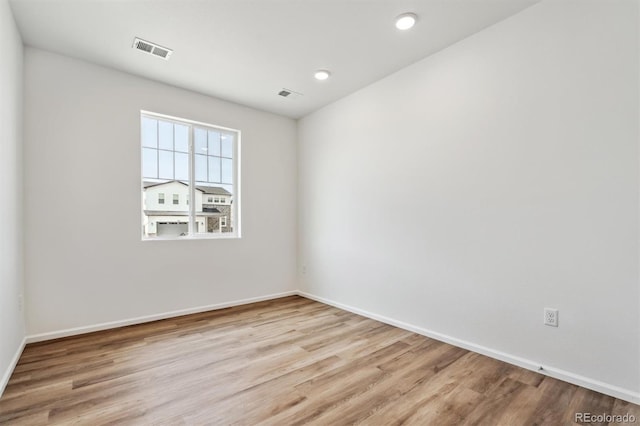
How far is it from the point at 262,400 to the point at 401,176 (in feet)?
7.73

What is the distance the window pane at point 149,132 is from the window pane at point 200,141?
0.44 meters

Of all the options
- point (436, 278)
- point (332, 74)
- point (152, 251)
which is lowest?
point (436, 278)

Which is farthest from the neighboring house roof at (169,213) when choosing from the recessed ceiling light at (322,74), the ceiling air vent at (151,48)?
the recessed ceiling light at (322,74)

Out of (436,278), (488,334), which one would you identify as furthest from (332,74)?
(488,334)

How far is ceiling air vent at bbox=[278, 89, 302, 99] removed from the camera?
3.71 m

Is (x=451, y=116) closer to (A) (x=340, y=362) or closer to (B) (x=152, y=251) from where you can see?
(A) (x=340, y=362)

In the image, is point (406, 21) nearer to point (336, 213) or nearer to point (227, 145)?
point (336, 213)

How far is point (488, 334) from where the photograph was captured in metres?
2.50

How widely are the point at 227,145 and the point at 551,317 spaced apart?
387cm

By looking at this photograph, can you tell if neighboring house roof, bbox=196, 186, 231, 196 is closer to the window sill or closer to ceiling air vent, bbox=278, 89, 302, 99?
the window sill

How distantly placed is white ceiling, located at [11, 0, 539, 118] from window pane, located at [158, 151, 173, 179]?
0.81 m

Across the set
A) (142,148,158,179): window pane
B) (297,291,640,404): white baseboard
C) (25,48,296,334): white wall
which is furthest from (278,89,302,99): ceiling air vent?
(297,291,640,404): white baseboard

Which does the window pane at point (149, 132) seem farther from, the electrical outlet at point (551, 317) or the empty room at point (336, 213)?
the electrical outlet at point (551, 317)

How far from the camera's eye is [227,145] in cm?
414
